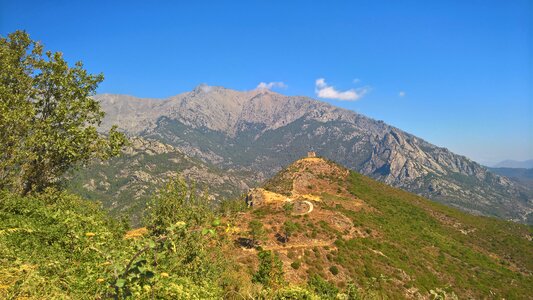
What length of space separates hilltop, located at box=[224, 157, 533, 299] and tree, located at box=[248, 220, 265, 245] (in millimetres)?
918

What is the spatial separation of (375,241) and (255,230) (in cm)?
3044

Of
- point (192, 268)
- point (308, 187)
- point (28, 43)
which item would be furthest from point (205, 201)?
point (308, 187)

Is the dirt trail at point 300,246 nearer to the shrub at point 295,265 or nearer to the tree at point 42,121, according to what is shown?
the shrub at point 295,265

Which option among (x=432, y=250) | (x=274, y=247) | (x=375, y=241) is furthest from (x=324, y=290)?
(x=432, y=250)

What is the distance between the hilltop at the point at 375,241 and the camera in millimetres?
54781

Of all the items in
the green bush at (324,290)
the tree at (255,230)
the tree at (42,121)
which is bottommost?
the tree at (255,230)

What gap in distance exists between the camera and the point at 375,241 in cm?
7200

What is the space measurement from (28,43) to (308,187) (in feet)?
276

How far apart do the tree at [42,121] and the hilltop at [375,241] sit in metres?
24.9

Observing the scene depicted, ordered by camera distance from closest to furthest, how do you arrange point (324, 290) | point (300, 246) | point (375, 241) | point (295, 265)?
1. point (324, 290)
2. point (295, 265)
3. point (300, 246)
4. point (375, 241)

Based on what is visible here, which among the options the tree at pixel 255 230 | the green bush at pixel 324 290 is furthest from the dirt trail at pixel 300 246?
the green bush at pixel 324 290

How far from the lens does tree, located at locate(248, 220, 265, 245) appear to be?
2140 inches

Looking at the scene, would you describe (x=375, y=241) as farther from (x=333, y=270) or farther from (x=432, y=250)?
(x=333, y=270)

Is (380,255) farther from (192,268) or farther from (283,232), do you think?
(192,268)
